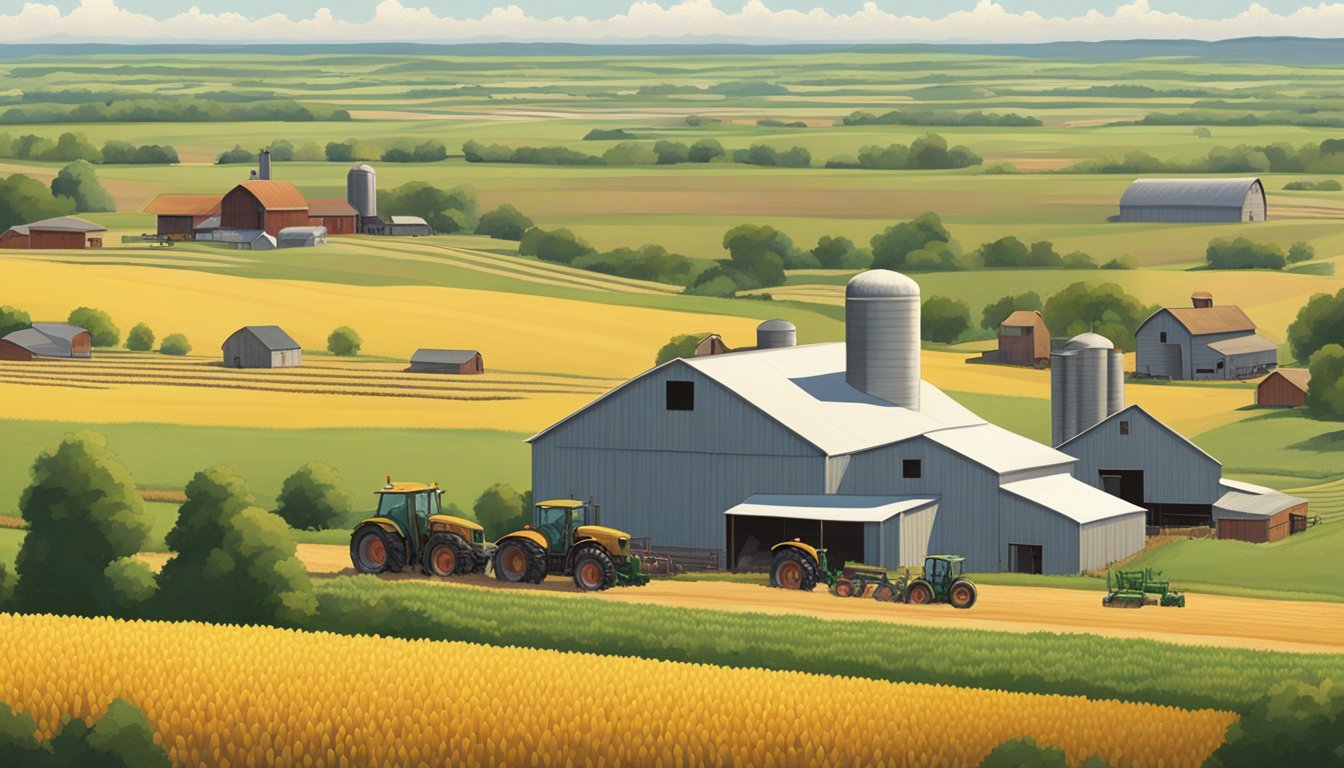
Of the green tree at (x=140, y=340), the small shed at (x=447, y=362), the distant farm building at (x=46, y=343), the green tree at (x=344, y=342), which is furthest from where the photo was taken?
the green tree at (x=344, y=342)

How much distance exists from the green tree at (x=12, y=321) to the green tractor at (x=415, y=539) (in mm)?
61655

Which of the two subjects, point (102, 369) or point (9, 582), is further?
point (102, 369)

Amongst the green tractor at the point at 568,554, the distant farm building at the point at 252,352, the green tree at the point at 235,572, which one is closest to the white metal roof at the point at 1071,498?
the green tractor at the point at 568,554

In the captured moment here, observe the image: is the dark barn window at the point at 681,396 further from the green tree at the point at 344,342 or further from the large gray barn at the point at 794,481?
the green tree at the point at 344,342

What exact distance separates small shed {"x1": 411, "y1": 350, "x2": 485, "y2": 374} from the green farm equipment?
58935mm

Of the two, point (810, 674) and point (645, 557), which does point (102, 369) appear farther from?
point (810, 674)

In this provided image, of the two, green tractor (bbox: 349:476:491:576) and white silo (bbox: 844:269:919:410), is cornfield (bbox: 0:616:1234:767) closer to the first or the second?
green tractor (bbox: 349:476:491:576)

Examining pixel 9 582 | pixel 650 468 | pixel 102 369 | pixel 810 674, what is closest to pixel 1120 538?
pixel 650 468

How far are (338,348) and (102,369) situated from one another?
16.5 metres

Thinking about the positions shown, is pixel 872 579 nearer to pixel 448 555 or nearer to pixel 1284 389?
pixel 448 555

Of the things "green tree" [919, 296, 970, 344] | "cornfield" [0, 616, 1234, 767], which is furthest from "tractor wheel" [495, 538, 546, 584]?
"green tree" [919, 296, 970, 344]

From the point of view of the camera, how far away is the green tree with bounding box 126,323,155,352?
419 ft

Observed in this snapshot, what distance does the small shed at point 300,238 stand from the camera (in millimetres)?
179000

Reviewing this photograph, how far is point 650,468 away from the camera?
241 ft
